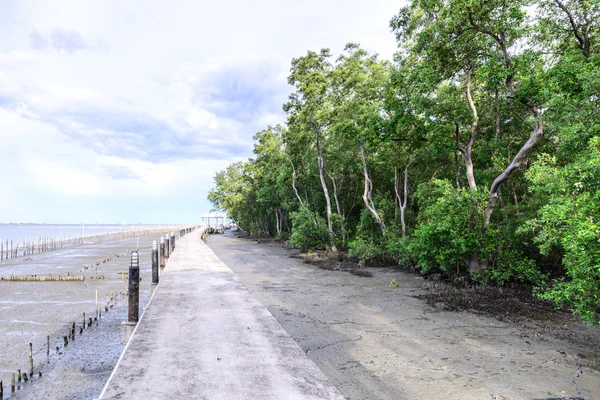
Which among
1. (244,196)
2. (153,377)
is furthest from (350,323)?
(244,196)

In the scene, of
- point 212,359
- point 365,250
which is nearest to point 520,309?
point 212,359

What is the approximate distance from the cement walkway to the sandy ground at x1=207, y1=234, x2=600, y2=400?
1308 mm

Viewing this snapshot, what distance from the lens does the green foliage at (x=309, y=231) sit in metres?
23.7

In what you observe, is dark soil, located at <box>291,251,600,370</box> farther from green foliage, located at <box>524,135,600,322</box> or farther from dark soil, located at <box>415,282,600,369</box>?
green foliage, located at <box>524,135,600,322</box>

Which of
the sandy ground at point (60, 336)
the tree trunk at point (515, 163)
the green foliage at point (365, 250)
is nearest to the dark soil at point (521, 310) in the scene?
the tree trunk at point (515, 163)

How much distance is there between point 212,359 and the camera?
4.11m

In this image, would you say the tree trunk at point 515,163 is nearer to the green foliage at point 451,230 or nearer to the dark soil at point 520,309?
the green foliage at point 451,230

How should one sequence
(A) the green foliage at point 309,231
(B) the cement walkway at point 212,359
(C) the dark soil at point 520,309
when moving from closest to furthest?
(B) the cement walkway at point 212,359 → (C) the dark soil at point 520,309 → (A) the green foliage at point 309,231

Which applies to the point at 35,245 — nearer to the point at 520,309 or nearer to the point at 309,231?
the point at 309,231

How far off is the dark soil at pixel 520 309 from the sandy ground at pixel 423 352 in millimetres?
213

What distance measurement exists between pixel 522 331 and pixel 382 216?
1241 centimetres

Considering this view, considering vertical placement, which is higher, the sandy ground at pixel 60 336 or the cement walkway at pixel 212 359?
the cement walkway at pixel 212 359

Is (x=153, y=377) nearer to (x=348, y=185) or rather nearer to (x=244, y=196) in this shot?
(x=348, y=185)

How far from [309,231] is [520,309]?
15.6 metres
